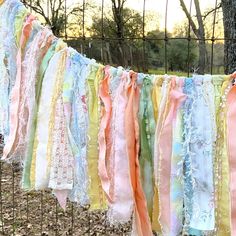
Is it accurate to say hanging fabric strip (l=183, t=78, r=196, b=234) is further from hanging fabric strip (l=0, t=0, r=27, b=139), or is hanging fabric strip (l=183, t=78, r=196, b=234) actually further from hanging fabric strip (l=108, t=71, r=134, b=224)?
hanging fabric strip (l=0, t=0, r=27, b=139)

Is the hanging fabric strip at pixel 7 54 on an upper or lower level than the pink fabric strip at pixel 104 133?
upper

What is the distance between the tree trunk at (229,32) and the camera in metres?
1.38

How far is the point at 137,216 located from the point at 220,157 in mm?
214

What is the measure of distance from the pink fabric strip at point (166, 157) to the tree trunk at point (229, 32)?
16.7 inches

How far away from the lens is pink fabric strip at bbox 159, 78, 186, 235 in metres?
0.99

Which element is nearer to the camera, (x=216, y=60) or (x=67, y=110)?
(x=67, y=110)

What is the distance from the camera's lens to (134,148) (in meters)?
1.03

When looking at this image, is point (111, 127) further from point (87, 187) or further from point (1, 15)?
point (1, 15)

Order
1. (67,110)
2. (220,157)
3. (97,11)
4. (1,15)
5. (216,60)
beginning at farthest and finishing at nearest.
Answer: (97,11) → (216,60) → (1,15) → (67,110) → (220,157)

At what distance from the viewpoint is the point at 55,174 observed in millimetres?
1097

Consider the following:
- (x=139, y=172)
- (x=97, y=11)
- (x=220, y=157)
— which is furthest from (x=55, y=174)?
(x=97, y=11)

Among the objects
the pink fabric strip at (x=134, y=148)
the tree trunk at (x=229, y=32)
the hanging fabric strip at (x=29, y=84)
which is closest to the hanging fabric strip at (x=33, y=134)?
the hanging fabric strip at (x=29, y=84)

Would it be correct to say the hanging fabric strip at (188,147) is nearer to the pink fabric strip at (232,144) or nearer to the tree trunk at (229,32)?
the pink fabric strip at (232,144)

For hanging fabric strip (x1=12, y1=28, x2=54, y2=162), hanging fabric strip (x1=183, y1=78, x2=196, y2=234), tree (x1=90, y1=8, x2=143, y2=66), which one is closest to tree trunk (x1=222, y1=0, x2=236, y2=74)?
tree (x1=90, y1=8, x2=143, y2=66)
